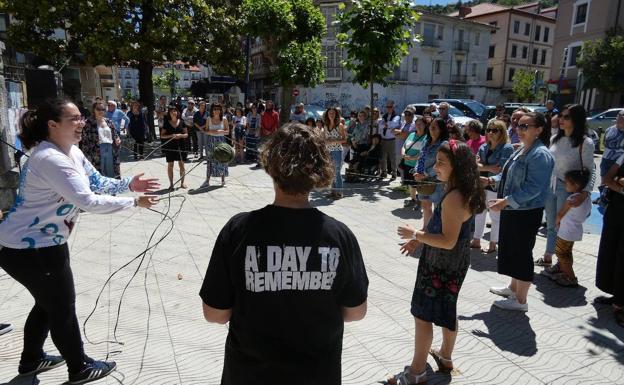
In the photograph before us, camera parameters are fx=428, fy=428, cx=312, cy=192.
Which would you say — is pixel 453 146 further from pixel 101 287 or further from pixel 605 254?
pixel 101 287

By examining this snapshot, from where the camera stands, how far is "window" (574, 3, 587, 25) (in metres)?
32.6

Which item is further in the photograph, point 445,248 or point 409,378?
point 409,378

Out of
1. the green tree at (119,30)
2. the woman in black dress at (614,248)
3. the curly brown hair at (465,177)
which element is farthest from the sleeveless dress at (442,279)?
the green tree at (119,30)

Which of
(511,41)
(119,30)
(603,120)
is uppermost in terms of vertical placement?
(511,41)

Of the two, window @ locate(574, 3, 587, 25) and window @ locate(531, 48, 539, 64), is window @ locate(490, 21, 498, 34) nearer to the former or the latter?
window @ locate(531, 48, 539, 64)

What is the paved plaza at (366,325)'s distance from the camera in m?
3.13

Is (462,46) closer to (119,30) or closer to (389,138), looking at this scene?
(119,30)

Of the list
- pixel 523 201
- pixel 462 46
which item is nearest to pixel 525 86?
pixel 462 46

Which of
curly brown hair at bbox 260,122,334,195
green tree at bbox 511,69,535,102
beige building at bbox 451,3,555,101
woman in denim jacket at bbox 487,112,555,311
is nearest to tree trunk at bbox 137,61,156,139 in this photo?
woman in denim jacket at bbox 487,112,555,311

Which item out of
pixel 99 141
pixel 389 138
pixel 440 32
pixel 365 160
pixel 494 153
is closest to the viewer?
pixel 494 153

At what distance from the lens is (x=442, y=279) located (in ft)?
9.31

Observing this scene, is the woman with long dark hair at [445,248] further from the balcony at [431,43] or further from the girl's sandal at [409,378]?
the balcony at [431,43]

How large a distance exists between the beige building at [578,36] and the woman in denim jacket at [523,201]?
3045cm

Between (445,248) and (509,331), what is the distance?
1.65m
